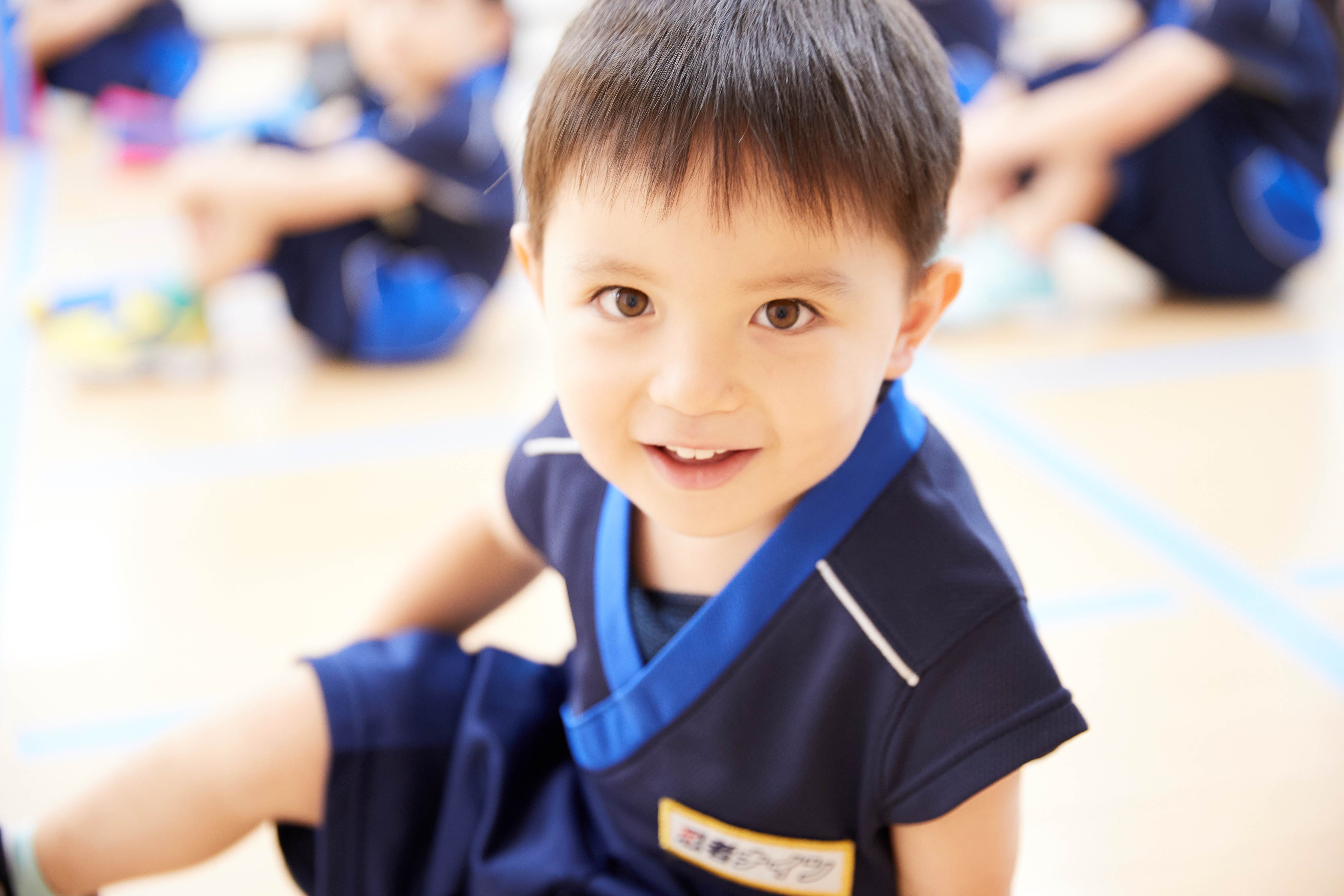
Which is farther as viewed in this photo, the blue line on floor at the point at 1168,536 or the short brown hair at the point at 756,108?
the blue line on floor at the point at 1168,536

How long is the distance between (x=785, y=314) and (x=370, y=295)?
48.8 inches

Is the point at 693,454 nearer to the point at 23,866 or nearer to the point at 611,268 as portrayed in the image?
the point at 611,268

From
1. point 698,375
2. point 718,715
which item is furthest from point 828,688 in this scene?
point 698,375

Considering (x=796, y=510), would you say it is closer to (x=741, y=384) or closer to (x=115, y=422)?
(x=741, y=384)

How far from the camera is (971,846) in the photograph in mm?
546

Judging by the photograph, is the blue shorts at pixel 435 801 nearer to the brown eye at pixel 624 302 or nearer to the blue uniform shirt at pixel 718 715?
the blue uniform shirt at pixel 718 715

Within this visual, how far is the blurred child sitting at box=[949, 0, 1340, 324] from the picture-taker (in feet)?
5.43

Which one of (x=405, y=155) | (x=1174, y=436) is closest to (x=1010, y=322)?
(x=1174, y=436)

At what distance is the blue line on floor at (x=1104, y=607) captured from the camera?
1.00 meters

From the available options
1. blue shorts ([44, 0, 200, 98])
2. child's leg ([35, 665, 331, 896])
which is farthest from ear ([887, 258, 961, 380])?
blue shorts ([44, 0, 200, 98])

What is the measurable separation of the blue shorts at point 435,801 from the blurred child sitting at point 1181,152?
122 centimetres

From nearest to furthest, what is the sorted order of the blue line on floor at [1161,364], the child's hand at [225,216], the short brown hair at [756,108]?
the short brown hair at [756,108], the blue line on floor at [1161,364], the child's hand at [225,216]

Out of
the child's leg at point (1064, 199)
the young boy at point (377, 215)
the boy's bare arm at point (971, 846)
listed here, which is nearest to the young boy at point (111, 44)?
the young boy at point (377, 215)

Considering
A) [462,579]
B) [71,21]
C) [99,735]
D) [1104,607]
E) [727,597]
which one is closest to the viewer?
[727,597]
